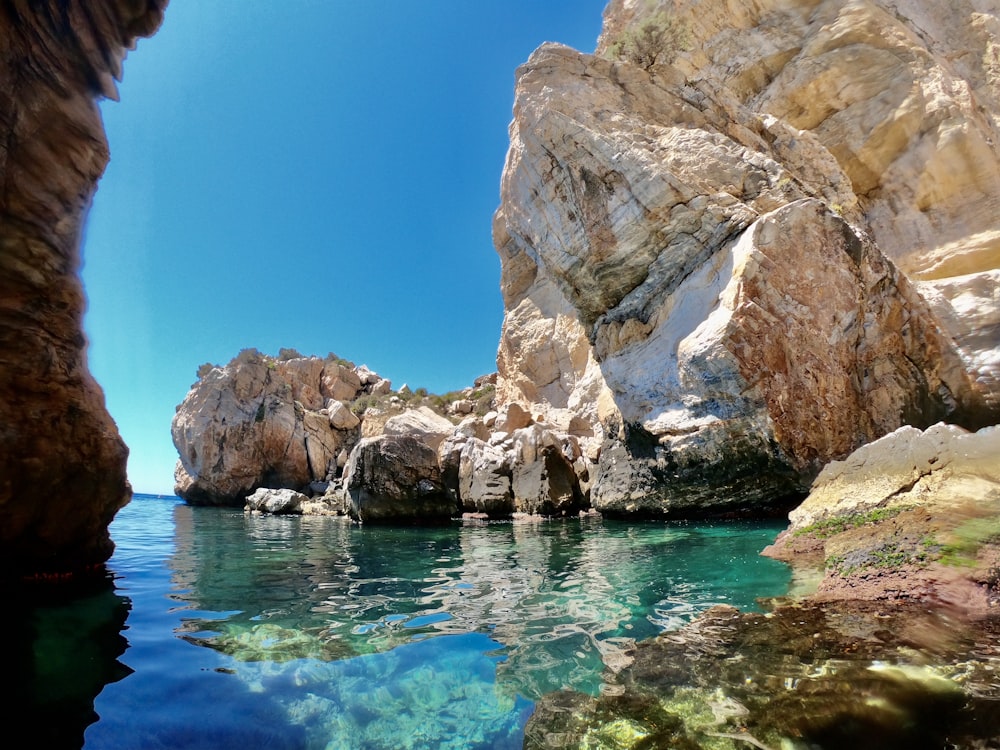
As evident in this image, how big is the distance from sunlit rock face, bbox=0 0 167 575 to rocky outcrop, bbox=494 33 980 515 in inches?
524

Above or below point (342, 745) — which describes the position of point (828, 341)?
above

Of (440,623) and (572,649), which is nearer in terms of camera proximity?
(572,649)

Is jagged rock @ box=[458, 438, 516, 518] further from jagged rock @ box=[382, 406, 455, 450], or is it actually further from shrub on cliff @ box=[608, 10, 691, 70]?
shrub on cliff @ box=[608, 10, 691, 70]

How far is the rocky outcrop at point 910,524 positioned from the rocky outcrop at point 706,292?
475 centimetres

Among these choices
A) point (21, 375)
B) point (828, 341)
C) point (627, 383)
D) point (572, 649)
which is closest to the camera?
point (572, 649)

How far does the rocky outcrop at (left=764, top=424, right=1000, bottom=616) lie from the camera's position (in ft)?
15.7

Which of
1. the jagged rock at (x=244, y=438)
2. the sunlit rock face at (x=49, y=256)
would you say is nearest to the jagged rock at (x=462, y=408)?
the jagged rock at (x=244, y=438)

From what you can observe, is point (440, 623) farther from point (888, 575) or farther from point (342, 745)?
point (888, 575)

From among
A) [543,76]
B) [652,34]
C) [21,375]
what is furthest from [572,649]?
[652,34]

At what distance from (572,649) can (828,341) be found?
1283cm

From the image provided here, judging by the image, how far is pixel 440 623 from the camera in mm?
5168

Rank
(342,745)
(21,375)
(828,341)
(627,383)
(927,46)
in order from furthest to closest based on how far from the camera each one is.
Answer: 1. (927,46)
2. (627,383)
3. (828,341)
4. (21,375)
5. (342,745)

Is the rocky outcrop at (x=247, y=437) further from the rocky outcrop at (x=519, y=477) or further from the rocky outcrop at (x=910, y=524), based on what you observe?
the rocky outcrop at (x=910, y=524)

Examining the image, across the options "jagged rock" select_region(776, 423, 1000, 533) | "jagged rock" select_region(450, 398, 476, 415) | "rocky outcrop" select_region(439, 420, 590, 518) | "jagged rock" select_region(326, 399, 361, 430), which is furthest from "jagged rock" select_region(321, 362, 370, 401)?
"jagged rock" select_region(776, 423, 1000, 533)
